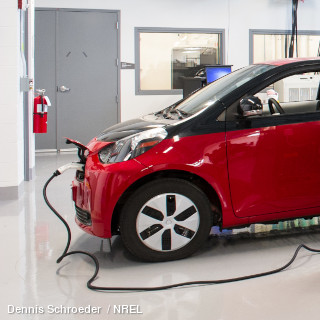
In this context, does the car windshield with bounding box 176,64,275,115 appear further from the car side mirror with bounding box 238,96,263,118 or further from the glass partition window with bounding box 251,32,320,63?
the glass partition window with bounding box 251,32,320,63

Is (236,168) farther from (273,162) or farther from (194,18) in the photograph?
(194,18)

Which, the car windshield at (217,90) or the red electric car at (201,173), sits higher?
the car windshield at (217,90)

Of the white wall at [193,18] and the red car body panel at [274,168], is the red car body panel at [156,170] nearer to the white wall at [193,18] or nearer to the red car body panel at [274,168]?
the red car body panel at [274,168]

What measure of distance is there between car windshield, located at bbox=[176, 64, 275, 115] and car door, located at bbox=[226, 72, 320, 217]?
25cm

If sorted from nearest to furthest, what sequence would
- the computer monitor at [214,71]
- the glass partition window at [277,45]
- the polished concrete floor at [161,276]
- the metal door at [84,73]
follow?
the polished concrete floor at [161,276]
the computer monitor at [214,71]
the metal door at [84,73]
the glass partition window at [277,45]

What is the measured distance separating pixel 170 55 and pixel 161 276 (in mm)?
7419

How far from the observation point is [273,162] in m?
3.07

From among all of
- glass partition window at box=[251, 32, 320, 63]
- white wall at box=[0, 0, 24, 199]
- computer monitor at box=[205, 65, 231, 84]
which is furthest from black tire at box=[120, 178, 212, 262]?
glass partition window at box=[251, 32, 320, 63]

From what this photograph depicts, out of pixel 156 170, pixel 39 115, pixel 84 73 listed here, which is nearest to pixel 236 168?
pixel 156 170

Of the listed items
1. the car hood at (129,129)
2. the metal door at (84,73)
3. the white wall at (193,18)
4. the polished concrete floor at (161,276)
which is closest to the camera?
the polished concrete floor at (161,276)

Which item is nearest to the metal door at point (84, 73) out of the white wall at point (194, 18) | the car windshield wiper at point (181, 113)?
the white wall at point (194, 18)

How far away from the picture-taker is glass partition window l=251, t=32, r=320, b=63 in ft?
32.4

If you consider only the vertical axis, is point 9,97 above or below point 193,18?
below

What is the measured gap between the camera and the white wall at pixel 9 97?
4.89 m
